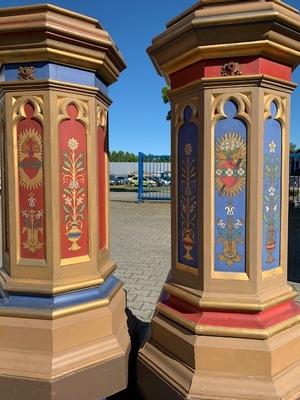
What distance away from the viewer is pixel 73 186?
230 centimetres

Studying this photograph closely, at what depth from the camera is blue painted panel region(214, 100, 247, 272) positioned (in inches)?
80.4

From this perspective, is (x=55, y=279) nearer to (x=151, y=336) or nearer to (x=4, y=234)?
(x=4, y=234)

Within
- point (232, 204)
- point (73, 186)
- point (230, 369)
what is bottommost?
point (230, 369)

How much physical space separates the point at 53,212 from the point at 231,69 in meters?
1.28

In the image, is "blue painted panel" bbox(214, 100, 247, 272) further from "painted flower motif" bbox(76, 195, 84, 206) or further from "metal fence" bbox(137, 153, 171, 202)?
"metal fence" bbox(137, 153, 171, 202)

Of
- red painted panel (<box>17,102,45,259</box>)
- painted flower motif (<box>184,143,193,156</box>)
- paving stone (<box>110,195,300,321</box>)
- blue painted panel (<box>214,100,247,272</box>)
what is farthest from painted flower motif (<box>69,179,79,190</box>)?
paving stone (<box>110,195,300,321</box>)

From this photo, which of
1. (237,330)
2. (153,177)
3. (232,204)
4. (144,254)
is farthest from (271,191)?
(153,177)

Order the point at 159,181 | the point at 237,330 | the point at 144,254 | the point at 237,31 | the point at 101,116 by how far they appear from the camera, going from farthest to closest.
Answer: the point at 159,181 → the point at 144,254 → the point at 101,116 → the point at 237,330 → the point at 237,31

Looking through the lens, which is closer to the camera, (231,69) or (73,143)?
(231,69)

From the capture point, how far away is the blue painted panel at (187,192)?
2.16 metres

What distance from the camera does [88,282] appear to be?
7.69 ft

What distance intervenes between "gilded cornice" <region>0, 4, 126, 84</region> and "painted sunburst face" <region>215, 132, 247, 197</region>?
2.98ft

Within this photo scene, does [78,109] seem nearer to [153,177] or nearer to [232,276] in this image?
[232,276]

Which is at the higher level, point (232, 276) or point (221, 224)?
point (221, 224)
